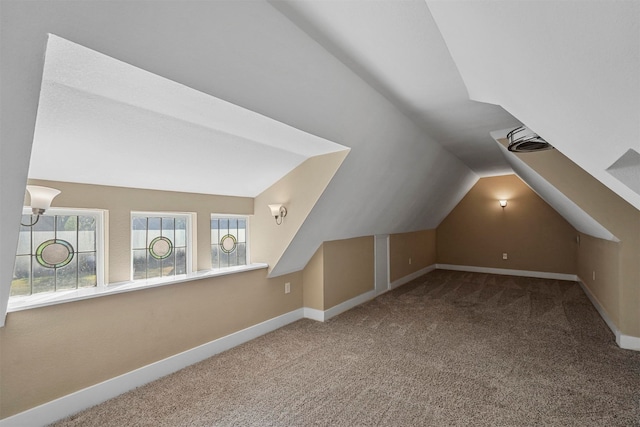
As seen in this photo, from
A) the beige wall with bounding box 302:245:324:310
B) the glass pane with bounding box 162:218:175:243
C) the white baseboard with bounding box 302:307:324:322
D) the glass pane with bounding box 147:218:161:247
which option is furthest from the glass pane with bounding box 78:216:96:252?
the white baseboard with bounding box 302:307:324:322

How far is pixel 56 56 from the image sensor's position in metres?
1.31

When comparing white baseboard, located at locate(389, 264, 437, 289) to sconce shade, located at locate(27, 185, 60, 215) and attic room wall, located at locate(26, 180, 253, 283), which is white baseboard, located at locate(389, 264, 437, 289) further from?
sconce shade, located at locate(27, 185, 60, 215)

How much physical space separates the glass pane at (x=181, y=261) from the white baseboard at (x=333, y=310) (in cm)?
180

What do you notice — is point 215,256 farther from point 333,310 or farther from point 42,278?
point 333,310

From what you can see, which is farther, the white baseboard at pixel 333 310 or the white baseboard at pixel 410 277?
the white baseboard at pixel 410 277

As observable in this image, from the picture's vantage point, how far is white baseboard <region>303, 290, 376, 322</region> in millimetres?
4211

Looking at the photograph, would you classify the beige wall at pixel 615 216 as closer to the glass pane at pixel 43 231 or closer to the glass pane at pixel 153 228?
the glass pane at pixel 153 228

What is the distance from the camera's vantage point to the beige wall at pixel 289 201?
3209mm

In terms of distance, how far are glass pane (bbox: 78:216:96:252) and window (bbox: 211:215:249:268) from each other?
1159 mm

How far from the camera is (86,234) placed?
2.54 m

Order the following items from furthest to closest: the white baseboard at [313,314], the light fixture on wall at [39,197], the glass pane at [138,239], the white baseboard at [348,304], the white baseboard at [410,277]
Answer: the white baseboard at [410,277], the white baseboard at [348,304], the white baseboard at [313,314], the glass pane at [138,239], the light fixture on wall at [39,197]

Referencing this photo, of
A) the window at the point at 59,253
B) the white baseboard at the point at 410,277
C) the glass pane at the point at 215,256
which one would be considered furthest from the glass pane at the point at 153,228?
the white baseboard at the point at 410,277

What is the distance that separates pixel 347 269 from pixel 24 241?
362 cm

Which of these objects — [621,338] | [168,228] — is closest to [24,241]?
[168,228]
